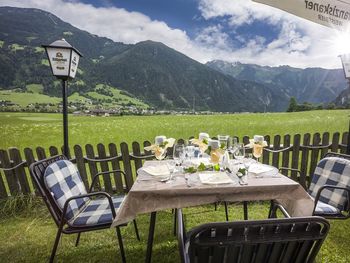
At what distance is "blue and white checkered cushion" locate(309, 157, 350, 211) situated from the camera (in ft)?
9.04

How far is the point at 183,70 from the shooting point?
5920 inches

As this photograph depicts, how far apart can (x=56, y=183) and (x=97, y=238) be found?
130 centimetres

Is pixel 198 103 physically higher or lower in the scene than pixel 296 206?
lower

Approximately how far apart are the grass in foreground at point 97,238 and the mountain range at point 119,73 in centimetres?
4946

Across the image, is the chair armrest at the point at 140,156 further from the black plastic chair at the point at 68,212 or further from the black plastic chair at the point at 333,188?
the black plastic chair at the point at 333,188

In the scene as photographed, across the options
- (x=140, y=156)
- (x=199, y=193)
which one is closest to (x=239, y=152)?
(x=199, y=193)

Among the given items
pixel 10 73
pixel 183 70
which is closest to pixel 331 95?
pixel 183 70

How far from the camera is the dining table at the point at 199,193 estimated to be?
2.16 metres

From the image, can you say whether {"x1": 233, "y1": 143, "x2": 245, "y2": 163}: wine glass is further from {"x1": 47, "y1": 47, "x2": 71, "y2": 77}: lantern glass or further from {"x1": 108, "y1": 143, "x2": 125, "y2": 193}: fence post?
{"x1": 47, "y1": 47, "x2": 71, "y2": 77}: lantern glass

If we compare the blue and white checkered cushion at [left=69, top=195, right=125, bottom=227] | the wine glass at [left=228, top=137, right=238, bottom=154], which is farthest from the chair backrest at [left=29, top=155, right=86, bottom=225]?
the wine glass at [left=228, top=137, right=238, bottom=154]

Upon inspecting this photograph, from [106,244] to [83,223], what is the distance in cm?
102

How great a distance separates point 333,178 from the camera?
2906 millimetres

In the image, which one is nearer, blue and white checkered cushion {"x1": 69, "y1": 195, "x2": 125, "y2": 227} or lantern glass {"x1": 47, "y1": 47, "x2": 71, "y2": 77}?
blue and white checkered cushion {"x1": 69, "y1": 195, "x2": 125, "y2": 227}

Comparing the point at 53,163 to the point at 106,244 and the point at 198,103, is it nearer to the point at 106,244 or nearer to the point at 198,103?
the point at 106,244
